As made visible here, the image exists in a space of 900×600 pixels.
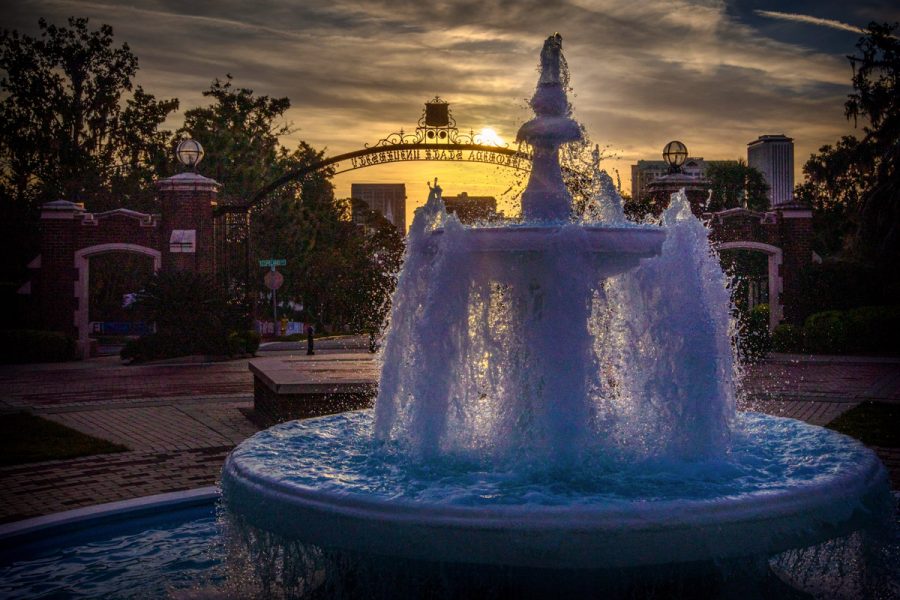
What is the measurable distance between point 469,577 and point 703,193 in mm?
21119

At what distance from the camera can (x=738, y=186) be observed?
205 ft

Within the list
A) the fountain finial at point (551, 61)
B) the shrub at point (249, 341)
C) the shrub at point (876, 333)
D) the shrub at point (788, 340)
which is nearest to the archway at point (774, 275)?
the shrub at point (788, 340)

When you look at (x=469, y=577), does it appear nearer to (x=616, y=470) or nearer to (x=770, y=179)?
(x=616, y=470)

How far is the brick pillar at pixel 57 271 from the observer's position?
83.6 ft

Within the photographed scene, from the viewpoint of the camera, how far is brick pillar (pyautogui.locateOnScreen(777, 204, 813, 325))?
26859 millimetres

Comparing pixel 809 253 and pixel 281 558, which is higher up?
pixel 809 253

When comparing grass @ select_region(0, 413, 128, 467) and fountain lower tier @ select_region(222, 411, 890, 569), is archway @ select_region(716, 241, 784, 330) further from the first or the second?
fountain lower tier @ select_region(222, 411, 890, 569)

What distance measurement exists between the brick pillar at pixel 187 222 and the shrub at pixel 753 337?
15043 mm

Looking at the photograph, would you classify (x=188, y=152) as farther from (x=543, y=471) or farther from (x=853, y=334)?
(x=543, y=471)

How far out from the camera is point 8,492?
7715 mm

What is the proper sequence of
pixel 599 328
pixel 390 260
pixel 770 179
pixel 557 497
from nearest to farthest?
pixel 557 497
pixel 599 328
pixel 390 260
pixel 770 179

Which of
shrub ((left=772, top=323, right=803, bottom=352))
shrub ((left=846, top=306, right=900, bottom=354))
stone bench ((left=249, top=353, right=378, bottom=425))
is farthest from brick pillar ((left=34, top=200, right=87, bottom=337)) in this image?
shrub ((left=846, top=306, right=900, bottom=354))

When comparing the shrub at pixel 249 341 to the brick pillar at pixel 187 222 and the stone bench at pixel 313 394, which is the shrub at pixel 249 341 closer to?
the brick pillar at pixel 187 222

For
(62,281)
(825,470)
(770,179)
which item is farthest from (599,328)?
(770,179)
